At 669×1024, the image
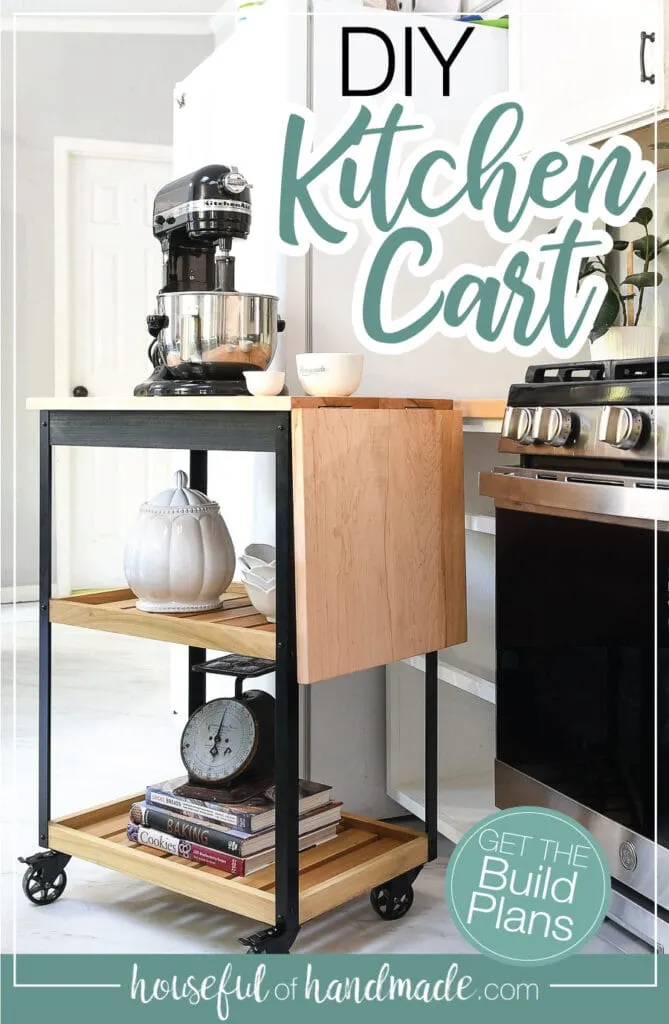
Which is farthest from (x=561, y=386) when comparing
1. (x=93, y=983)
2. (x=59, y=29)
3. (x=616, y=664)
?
(x=59, y=29)

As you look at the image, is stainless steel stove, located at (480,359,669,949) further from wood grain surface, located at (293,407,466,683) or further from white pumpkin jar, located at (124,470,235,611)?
white pumpkin jar, located at (124,470,235,611)

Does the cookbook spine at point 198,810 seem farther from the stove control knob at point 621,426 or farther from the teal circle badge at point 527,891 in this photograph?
the stove control knob at point 621,426

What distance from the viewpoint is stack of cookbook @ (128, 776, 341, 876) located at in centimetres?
162

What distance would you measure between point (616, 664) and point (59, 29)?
4140 mm

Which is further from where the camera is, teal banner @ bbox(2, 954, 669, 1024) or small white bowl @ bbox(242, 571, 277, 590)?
small white bowl @ bbox(242, 571, 277, 590)

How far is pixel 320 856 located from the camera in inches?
66.5

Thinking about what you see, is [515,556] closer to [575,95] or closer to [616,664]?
[616,664]

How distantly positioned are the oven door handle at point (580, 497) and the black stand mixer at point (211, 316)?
0.43m

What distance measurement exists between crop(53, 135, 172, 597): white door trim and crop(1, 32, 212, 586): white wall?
35 mm

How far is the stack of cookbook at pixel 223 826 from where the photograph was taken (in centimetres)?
162

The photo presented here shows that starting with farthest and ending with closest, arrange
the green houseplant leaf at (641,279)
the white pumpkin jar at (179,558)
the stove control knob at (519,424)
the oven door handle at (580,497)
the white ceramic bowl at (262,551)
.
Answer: the green houseplant leaf at (641,279)
the white ceramic bowl at (262,551)
the white pumpkin jar at (179,558)
the stove control knob at (519,424)
the oven door handle at (580,497)

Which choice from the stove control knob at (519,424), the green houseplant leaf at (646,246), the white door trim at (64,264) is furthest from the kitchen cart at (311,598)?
the white door trim at (64,264)

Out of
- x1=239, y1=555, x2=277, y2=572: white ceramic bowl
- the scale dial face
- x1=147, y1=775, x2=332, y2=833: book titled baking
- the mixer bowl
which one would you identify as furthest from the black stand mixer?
x1=147, y1=775, x2=332, y2=833: book titled baking

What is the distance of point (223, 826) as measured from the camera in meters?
1.65
